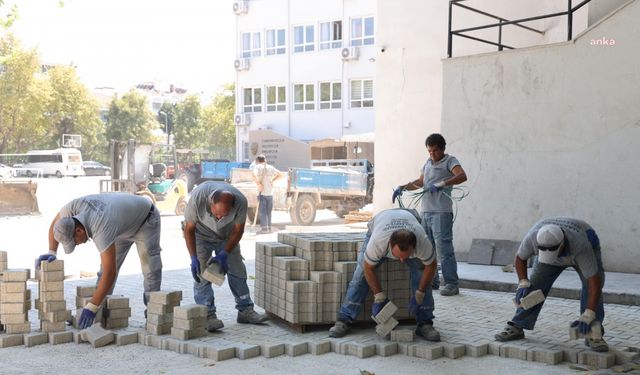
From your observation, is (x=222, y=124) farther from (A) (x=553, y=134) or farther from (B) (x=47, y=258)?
(B) (x=47, y=258)

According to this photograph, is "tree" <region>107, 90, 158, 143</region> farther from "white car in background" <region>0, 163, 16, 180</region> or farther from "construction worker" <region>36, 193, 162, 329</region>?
"construction worker" <region>36, 193, 162, 329</region>

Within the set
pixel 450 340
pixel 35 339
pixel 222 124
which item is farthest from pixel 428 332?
pixel 222 124

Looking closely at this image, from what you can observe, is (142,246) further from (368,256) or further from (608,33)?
(608,33)

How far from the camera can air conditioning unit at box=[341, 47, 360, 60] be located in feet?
117

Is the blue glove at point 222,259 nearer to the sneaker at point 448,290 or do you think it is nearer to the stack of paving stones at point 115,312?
the stack of paving stones at point 115,312

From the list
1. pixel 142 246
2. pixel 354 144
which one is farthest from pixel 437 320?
pixel 354 144

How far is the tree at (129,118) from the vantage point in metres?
61.2

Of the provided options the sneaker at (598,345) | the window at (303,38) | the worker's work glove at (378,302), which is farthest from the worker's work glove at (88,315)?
the window at (303,38)

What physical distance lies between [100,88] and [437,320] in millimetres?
90619

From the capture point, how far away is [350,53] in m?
35.7

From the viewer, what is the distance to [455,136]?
10.8 metres

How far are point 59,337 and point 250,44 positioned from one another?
116 ft

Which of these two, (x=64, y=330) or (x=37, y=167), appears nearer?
(x=64, y=330)

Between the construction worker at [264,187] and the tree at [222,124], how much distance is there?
1480 inches
